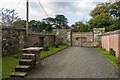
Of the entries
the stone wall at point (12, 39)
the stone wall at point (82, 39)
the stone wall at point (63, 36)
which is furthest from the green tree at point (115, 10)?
the stone wall at point (12, 39)

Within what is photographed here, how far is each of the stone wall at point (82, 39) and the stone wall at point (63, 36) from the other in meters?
0.99

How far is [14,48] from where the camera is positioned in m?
8.10

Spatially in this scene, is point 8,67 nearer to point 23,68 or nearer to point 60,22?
point 23,68

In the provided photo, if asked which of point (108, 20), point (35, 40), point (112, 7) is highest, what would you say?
point (112, 7)

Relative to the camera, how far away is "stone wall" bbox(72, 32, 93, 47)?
59.4ft

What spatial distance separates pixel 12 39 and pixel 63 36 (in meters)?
11.9

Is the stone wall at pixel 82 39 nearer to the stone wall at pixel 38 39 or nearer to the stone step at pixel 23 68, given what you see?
the stone wall at pixel 38 39

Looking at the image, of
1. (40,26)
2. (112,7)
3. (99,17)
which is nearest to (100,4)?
(112,7)

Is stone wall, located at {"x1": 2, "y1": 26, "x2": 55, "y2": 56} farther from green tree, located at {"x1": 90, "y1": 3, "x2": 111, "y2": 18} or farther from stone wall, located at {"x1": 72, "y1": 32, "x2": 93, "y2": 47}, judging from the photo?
green tree, located at {"x1": 90, "y1": 3, "x2": 111, "y2": 18}

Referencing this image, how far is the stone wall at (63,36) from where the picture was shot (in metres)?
18.9

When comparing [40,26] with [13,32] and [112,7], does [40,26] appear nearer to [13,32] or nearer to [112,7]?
[112,7]

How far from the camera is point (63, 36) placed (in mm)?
19000

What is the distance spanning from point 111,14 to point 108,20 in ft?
11.9

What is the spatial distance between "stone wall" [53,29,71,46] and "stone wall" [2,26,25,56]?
10.2 metres
